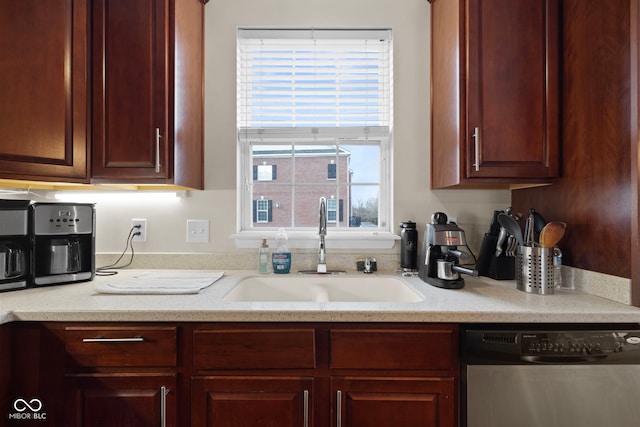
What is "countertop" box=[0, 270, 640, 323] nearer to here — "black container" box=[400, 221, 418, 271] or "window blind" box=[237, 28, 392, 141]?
"black container" box=[400, 221, 418, 271]

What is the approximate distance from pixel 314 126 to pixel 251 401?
4.61 ft

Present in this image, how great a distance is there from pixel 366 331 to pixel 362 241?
73cm

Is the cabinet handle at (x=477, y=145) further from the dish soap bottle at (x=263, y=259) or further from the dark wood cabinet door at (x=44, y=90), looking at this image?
the dark wood cabinet door at (x=44, y=90)

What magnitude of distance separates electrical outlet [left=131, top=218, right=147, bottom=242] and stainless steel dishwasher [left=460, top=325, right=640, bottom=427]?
65.6 inches

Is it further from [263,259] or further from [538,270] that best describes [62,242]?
[538,270]

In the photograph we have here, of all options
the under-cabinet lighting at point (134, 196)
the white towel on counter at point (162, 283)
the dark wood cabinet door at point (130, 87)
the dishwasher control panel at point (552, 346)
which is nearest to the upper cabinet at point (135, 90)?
the dark wood cabinet door at point (130, 87)

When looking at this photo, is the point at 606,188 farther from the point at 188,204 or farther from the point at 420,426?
the point at 188,204

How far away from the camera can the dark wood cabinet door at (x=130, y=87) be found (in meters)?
1.45

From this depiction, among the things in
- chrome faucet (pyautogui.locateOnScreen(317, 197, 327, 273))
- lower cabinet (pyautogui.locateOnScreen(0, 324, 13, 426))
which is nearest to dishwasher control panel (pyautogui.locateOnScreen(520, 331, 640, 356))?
chrome faucet (pyautogui.locateOnScreen(317, 197, 327, 273))

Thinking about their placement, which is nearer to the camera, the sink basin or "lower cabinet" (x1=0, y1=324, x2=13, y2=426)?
"lower cabinet" (x1=0, y1=324, x2=13, y2=426)

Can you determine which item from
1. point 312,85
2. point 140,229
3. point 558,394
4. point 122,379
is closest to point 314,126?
point 312,85

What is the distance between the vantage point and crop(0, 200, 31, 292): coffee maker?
4.36 ft

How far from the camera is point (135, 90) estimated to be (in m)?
1.46

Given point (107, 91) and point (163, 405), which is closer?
point (163, 405)
